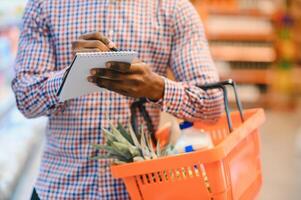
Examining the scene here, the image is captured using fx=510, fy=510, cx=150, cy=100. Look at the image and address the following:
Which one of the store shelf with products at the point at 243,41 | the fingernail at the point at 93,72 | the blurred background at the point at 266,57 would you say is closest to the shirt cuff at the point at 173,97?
the fingernail at the point at 93,72

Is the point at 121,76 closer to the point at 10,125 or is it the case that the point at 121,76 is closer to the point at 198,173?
the point at 198,173

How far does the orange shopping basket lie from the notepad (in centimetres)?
22

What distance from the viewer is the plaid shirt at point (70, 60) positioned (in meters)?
1.52

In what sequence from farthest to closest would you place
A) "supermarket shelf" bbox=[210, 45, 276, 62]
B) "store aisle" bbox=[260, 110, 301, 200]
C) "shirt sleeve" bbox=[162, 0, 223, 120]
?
"supermarket shelf" bbox=[210, 45, 276, 62], "store aisle" bbox=[260, 110, 301, 200], "shirt sleeve" bbox=[162, 0, 223, 120]

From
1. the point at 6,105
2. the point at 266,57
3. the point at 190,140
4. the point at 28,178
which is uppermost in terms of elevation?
the point at 190,140

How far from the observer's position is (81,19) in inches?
61.4

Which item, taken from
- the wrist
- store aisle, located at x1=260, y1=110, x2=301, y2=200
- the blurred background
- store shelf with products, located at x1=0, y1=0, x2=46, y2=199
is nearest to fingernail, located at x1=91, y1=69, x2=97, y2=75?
the wrist

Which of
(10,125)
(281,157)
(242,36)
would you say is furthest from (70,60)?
(242,36)

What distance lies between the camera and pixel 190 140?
1.52 metres

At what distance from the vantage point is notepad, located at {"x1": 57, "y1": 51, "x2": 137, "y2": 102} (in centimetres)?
118

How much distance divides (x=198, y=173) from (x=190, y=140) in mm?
241

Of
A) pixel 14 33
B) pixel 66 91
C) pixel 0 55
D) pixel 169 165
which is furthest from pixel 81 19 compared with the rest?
pixel 14 33

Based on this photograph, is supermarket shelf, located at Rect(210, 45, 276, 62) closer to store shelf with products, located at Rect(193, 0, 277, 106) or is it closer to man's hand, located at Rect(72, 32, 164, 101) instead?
store shelf with products, located at Rect(193, 0, 277, 106)

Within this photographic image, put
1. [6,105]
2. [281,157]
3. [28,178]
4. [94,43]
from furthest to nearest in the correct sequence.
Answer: [281,157]
[6,105]
[28,178]
[94,43]
